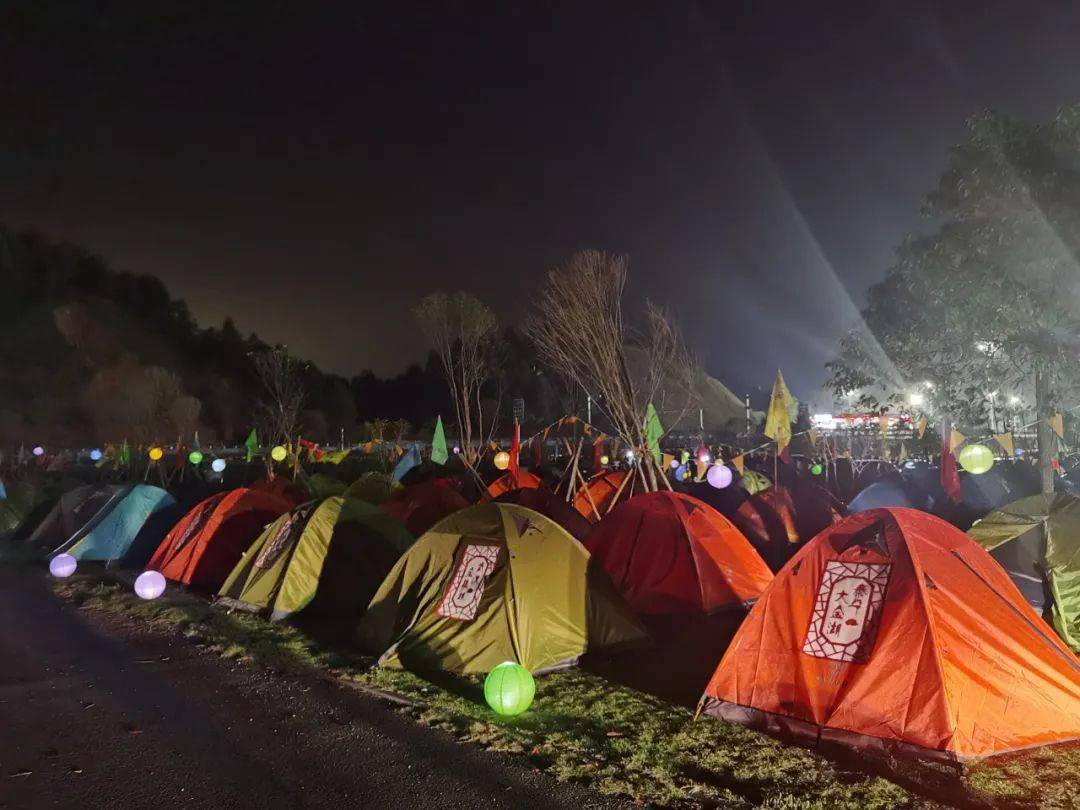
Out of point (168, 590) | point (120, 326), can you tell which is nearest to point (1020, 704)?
point (168, 590)

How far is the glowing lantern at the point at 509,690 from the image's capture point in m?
5.74

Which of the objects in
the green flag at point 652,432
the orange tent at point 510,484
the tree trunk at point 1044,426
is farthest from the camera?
the orange tent at point 510,484

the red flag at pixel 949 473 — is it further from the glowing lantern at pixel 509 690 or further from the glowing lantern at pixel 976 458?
the glowing lantern at pixel 509 690

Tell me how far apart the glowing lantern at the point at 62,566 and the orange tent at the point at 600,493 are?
8.43 meters

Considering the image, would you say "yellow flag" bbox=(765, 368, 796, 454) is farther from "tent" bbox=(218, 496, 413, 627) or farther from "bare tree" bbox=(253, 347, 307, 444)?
"bare tree" bbox=(253, 347, 307, 444)

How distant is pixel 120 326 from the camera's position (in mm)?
51031

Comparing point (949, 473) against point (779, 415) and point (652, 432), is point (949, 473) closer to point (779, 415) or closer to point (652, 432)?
point (779, 415)

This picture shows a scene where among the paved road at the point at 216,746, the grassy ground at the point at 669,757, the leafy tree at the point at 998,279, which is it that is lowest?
the paved road at the point at 216,746

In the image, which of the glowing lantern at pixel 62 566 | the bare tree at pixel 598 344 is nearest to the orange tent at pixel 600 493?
the bare tree at pixel 598 344

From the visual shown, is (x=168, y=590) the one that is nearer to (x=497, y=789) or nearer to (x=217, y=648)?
(x=217, y=648)

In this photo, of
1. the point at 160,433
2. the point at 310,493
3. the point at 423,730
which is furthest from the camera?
the point at 160,433

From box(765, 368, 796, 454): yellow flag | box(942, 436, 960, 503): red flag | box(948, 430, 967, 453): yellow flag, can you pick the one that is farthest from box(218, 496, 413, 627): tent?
box(948, 430, 967, 453): yellow flag

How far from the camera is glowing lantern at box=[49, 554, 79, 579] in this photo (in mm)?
11977

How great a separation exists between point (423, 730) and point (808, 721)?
2.75 metres
